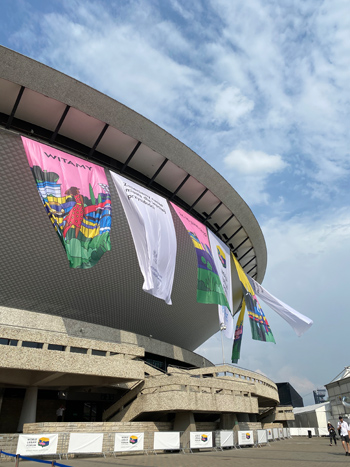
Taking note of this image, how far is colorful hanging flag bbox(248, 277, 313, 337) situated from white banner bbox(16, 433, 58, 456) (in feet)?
53.5

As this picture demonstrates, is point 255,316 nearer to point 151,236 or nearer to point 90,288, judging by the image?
point 90,288

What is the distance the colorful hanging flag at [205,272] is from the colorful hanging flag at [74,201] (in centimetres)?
494

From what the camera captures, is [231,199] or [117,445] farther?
[231,199]

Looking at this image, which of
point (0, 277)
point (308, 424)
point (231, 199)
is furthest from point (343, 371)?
point (0, 277)

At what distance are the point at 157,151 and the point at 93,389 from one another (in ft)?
42.3

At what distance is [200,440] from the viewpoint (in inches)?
591

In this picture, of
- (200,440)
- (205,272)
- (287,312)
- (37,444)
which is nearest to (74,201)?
(205,272)

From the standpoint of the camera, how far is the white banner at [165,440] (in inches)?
538

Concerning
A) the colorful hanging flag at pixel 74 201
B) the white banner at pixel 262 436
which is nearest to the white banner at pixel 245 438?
the white banner at pixel 262 436

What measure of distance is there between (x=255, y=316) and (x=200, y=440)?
9566 millimetres

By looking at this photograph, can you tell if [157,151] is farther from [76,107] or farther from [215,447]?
[215,447]

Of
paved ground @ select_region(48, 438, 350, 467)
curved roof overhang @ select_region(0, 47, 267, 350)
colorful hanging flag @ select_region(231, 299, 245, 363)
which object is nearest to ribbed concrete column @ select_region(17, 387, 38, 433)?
curved roof overhang @ select_region(0, 47, 267, 350)

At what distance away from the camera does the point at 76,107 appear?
16109mm

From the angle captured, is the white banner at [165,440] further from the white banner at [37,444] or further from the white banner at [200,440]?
the white banner at [37,444]
